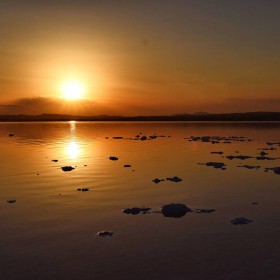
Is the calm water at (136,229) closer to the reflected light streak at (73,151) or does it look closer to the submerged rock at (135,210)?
the submerged rock at (135,210)

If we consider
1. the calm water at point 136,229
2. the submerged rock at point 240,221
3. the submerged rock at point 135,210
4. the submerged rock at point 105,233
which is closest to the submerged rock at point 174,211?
the calm water at point 136,229

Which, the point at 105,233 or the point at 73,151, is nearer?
the point at 105,233

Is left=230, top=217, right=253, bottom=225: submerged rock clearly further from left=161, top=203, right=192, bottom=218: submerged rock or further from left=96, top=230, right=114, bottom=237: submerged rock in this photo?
left=96, top=230, right=114, bottom=237: submerged rock

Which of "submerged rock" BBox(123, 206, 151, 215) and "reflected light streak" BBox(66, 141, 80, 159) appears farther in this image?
"reflected light streak" BBox(66, 141, 80, 159)

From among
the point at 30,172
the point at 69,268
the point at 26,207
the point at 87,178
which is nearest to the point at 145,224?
the point at 69,268

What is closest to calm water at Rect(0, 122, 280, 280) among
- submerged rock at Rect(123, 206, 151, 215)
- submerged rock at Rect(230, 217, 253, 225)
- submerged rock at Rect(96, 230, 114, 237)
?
submerged rock at Rect(96, 230, 114, 237)

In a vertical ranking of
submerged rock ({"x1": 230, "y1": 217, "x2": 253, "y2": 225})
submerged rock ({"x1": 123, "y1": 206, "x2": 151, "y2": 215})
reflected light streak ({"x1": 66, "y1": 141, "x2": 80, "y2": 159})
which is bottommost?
reflected light streak ({"x1": 66, "y1": 141, "x2": 80, "y2": 159})

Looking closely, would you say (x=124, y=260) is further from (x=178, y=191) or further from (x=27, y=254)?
(x=178, y=191)

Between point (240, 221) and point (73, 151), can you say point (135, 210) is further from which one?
point (73, 151)

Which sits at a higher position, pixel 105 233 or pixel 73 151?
pixel 105 233

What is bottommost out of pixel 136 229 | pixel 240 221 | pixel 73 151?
pixel 73 151

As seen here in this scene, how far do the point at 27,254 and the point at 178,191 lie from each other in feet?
40.0

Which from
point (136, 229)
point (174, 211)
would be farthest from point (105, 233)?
point (174, 211)

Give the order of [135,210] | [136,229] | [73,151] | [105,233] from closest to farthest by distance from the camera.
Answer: [105,233] < [136,229] < [135,210] < [73,151]
